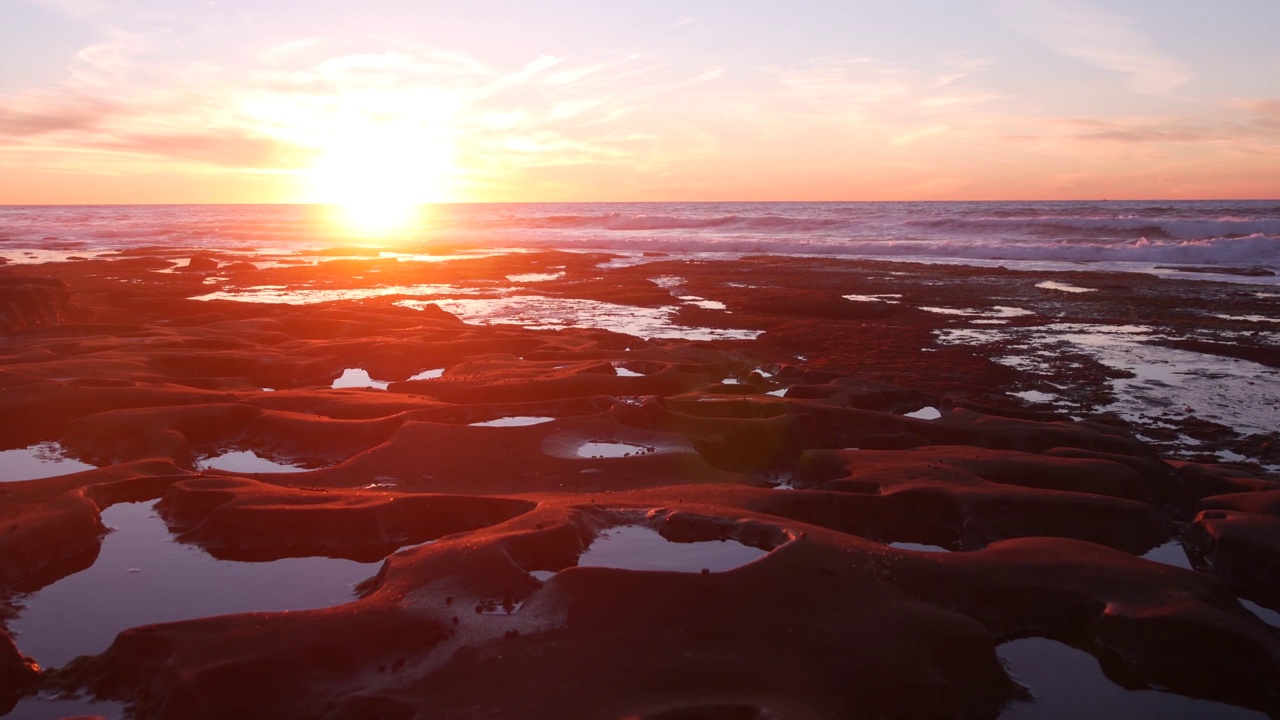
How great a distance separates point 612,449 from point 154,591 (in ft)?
14.5

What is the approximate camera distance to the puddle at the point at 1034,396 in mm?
11883

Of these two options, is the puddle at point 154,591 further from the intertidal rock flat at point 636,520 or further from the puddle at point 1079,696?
the puddle at point 1079,696

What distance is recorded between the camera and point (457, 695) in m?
4.63

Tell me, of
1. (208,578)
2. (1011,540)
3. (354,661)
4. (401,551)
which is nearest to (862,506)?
(1011,540)

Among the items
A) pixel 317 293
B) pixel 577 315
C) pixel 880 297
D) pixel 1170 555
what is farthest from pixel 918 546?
pixel 317 293

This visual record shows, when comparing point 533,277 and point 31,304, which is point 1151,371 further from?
point 533,277

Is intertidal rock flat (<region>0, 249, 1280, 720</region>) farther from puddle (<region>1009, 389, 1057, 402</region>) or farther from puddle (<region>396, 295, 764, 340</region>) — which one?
puddle (<region>396, 295, 764, 340</region>)

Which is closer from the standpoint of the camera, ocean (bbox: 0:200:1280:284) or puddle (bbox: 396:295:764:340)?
puddle (bbox: 396:295:764:340)

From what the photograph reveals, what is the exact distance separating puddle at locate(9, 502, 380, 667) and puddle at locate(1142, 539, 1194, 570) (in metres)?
6.22

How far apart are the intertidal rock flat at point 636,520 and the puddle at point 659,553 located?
34 mm

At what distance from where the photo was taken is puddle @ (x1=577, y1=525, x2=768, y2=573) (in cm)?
631

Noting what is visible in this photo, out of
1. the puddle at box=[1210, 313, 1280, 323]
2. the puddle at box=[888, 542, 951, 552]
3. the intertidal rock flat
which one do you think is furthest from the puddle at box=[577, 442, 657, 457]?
the puddle at box=[1210, 313, 1280, 323]

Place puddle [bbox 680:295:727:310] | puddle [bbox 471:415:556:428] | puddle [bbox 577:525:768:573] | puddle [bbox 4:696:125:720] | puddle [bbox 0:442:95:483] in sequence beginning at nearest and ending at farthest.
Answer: puddle [bbox 4:696:125:720] < puddle [bbox 577:525:768:573] < puddle [bbox 0:442:95:483] < puddle [bbox 471:415:556:428] < puddle [bbox 680:295:727:310]

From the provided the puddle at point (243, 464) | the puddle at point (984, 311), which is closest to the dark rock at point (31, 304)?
the puddle at point (243, 464)
